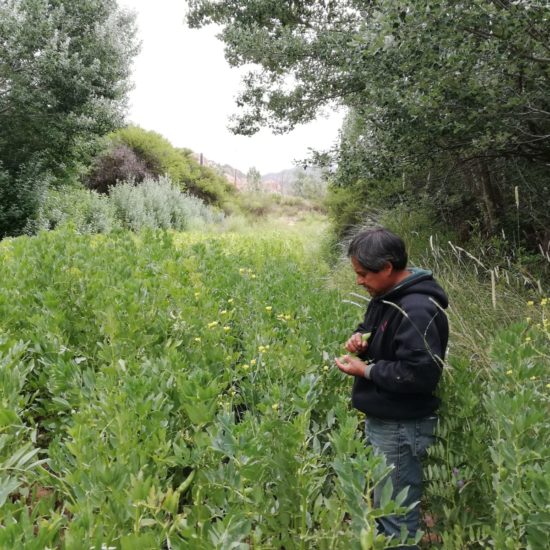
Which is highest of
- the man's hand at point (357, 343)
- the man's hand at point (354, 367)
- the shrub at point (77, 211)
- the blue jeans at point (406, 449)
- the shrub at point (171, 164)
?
the shrub at point (171, 164)

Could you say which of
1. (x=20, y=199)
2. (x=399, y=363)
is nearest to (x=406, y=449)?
(x=399, y=363)

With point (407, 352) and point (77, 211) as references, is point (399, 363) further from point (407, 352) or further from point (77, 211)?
point (77, 211)

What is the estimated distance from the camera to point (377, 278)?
228cm

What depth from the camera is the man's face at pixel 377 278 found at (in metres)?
2.26

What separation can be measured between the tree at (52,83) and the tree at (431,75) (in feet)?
21.8

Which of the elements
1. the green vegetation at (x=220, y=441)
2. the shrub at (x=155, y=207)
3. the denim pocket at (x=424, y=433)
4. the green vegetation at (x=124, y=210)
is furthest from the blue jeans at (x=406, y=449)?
the shrub at (x=155, y=207)

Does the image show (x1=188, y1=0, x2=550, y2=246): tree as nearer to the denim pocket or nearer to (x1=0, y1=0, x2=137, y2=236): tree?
the denim pocket

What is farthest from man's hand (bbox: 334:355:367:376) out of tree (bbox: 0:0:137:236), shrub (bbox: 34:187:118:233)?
tree (bbox: 0:0:137:236)

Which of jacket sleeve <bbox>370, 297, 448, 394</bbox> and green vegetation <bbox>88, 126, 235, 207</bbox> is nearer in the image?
jacket sleeve <bbox>370, 297, 448, 394</bbox>

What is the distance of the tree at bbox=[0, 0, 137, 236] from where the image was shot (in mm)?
12711

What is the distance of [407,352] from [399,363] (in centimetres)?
6

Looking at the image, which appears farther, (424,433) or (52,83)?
(52,83)

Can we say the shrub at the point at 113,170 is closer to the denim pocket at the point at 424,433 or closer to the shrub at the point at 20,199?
the shrub at the point at 20,199

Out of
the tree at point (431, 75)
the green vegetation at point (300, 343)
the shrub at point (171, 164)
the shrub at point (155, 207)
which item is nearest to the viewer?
Answer: the green vegetation at point (300, 343)
